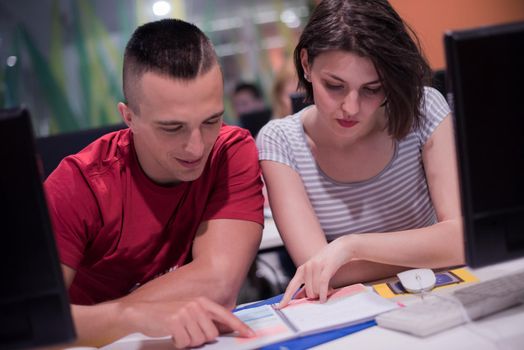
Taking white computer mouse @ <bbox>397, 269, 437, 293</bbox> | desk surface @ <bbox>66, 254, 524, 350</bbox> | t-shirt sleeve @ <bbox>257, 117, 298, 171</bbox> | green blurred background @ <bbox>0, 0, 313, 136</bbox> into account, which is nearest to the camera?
desk surface @ <bbox>66, 254, 524, 350</bbox>

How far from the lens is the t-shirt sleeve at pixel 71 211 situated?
4.72ft

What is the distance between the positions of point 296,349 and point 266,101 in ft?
16.3

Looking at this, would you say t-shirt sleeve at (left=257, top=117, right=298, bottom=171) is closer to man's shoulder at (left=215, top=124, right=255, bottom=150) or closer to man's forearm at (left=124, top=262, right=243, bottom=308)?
man's shoulder at (left=215, top=124, right=255, bottom=150)

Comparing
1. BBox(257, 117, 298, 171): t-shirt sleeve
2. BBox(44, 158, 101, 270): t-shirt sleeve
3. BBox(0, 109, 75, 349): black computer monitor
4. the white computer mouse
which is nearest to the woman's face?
BBox(257, 117, 298, 171): t-shirt sleeve

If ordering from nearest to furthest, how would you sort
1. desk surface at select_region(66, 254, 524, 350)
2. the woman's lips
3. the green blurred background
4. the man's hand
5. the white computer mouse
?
desk surface at select_region(66, 254, 524, 350)
the man's hand
the white computer mouse
the woman's lips
the green blurred background

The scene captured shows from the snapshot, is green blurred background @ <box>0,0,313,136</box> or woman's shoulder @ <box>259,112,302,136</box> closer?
woman's shoulder @ <box>259,112,302,136</box>

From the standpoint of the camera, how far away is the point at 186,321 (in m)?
1.17

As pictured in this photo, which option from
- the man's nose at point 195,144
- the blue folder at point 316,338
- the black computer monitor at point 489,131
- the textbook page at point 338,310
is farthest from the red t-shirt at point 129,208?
the black computer monitor at point 489,131

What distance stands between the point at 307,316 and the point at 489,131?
52 cm

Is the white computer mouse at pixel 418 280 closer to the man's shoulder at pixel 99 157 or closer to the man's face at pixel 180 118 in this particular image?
A: the man's face at pixel 180 118

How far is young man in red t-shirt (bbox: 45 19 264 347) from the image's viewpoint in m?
1.35

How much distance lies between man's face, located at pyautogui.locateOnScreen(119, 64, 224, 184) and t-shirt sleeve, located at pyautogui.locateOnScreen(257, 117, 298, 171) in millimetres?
283

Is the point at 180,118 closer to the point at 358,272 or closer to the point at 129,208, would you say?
the point at 129,208

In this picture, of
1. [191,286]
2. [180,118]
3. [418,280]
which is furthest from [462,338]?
[180,118]
